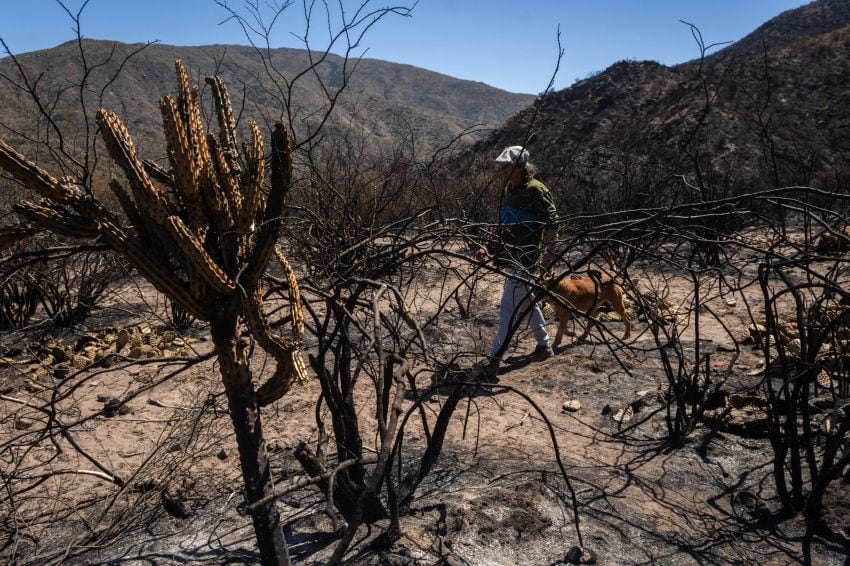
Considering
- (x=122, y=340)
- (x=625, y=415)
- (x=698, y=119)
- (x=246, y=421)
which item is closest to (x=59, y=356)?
(x=122, y=340)

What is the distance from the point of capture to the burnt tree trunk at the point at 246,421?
2299mm

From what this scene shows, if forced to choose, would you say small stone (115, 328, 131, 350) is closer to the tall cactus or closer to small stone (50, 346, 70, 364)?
small stone (50, 346, 70, 364)

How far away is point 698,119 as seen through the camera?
63.2 feet

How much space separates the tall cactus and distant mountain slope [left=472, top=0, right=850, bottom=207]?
1212cm

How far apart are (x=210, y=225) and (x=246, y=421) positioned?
0.79 meters

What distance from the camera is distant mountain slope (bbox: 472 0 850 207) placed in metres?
18.5

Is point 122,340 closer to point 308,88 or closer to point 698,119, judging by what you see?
point 698,119

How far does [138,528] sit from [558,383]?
3.46m

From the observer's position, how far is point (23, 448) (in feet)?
13.9

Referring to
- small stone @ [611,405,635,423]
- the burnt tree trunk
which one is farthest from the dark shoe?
the burnt tree trunk

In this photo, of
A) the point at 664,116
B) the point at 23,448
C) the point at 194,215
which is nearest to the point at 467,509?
the point at 194,215

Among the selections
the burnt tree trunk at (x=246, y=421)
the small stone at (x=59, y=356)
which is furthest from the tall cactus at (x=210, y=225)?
the small stone at (x=59, y=356)

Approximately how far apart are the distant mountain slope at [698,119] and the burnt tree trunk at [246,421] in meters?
12.2

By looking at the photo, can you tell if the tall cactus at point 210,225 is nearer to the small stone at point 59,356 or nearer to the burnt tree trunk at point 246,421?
the burnt tree trunk at point 246,421
